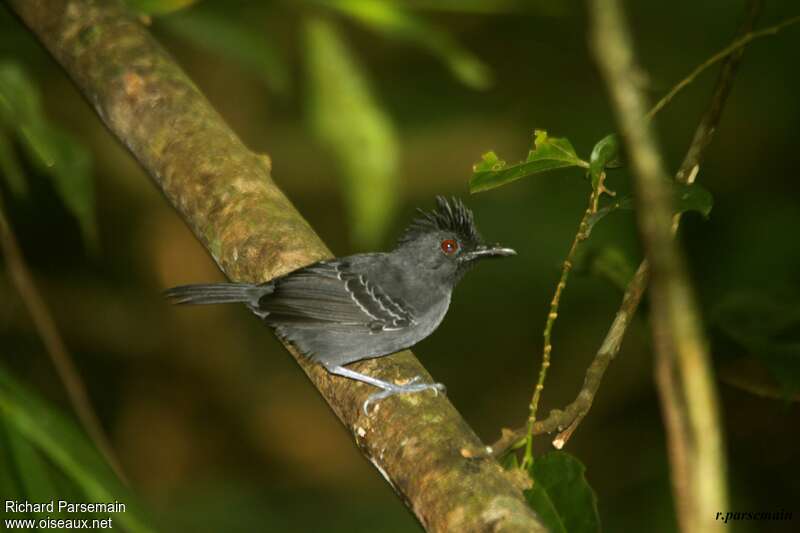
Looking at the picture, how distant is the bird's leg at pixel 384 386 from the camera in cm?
316

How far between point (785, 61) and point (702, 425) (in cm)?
662

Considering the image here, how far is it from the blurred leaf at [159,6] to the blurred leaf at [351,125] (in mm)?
581

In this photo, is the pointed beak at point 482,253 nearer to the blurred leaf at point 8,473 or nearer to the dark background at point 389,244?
the dark background at point 389,244

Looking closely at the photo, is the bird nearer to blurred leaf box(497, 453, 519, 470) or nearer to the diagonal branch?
the diagonal branch

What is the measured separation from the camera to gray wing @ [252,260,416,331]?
12.6ft

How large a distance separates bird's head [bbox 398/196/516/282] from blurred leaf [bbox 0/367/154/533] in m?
2.51

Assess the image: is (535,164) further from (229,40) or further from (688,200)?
(229,40)

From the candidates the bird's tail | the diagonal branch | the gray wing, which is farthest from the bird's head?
the bird's tail

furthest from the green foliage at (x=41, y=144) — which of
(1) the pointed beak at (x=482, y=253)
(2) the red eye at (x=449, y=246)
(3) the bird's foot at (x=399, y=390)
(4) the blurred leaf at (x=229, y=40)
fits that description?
(1) the pointed beak at (x=482, y=253)

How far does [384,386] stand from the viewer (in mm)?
3355

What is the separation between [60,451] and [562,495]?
142 cm

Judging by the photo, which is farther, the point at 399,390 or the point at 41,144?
the point at 399,390

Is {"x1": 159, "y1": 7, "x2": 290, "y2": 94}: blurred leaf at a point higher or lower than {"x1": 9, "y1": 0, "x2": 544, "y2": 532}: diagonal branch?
higher

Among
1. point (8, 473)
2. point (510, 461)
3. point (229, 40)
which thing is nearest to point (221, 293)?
point (229, 40)
